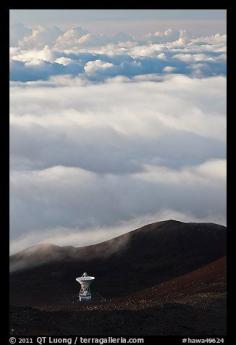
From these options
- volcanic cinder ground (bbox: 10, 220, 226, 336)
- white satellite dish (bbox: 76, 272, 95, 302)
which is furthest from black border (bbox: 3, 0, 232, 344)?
white satellite dish (bbox: 76, 272, 95, 302)

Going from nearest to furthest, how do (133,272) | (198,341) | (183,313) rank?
(198,341) → (183,313) → (133,272)

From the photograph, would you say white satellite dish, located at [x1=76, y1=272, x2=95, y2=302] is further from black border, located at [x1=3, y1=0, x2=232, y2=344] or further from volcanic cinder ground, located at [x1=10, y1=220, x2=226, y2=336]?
black border, located at [x1=3, y1=0, x2=232, y2=344]

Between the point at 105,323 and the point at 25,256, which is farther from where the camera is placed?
the point at 25,256

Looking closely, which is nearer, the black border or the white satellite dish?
the black border
